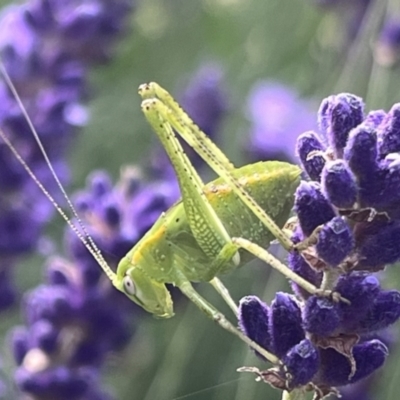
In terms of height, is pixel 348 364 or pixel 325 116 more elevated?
pixel 325 116

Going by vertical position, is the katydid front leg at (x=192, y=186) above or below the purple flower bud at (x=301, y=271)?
above

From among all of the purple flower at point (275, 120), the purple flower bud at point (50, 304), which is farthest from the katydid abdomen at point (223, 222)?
the purple flower at point (275, 120)

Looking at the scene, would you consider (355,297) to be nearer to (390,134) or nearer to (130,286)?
(390,134)

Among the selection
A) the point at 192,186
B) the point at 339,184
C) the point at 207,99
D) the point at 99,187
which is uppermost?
the point at 207,99

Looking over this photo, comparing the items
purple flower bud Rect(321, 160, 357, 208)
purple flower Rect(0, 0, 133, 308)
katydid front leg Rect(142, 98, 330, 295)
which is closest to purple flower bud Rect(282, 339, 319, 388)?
purple flower bud Rect(321, 160, 357, 208)

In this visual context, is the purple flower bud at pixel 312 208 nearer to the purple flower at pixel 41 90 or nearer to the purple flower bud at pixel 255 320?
the purple flower bud at pixel 255 320

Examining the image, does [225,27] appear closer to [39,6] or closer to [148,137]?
[148,137]

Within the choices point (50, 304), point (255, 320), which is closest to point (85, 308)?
point (50, 304)
